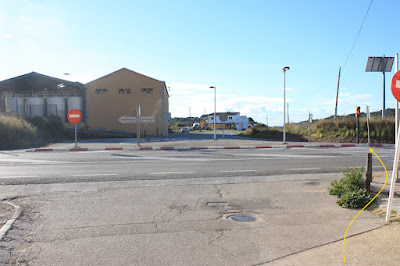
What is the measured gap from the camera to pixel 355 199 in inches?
271

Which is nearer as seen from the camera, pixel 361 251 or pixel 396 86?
pixel 361 251

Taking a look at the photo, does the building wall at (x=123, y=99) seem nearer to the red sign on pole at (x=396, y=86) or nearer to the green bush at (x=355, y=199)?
the green bush at (x=355, y=199)

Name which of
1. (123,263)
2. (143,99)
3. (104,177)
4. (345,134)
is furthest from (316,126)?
(123,263)

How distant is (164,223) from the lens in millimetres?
5918

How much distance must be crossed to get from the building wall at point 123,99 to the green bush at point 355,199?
1628 inches

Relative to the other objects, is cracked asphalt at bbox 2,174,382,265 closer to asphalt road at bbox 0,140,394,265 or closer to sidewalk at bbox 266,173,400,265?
asphalt road at bbox 0,140,394,265

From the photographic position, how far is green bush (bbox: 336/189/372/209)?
22.4ft

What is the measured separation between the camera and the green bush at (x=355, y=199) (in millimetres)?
6812

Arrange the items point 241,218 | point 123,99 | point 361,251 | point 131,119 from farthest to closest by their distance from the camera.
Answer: point 123,99, point 131,119, point 241,218, point 361,251

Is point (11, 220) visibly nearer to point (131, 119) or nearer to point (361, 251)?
point (361, 251)

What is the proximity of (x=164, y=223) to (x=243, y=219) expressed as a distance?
140cm

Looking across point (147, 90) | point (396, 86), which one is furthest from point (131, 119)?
point (147, 90)

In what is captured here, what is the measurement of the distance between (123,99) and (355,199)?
143 ft

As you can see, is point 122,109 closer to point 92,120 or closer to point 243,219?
point 92,120
